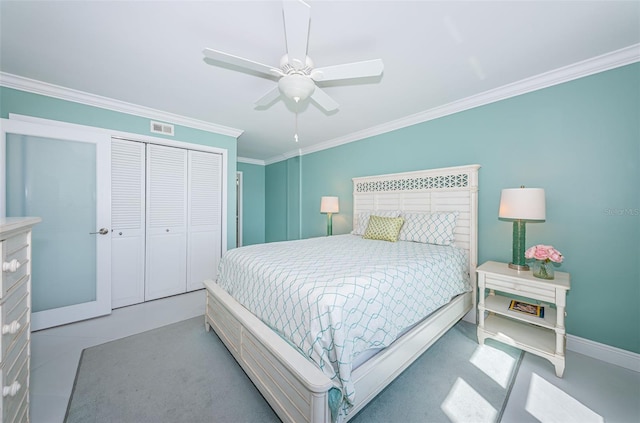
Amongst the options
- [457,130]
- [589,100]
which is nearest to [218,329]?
[457,130]

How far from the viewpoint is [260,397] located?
1.67 m

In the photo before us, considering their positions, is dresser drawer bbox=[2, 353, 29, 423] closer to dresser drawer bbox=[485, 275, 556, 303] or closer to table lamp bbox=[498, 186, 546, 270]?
dresser drawer bbox=[485, 275, 556, 303]

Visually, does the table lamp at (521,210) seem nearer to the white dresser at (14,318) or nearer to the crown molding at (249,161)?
the white dresser at (14,318)

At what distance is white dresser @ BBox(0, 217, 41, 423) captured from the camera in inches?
37.3

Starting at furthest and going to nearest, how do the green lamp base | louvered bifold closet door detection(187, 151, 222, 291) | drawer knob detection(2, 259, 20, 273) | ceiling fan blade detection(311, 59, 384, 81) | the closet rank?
louvered bifold closet door detection(187, 151, 222, 291), the closet, the green lamp base, ceiling fan blade detection(311, 59, 384, 81), drawer knob detection(2, 259, 20, 273)

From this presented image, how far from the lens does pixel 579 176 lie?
7.11 feet

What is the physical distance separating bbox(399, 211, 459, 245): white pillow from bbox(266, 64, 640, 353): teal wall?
0.38 meters

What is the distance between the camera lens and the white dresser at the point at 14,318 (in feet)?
3.11

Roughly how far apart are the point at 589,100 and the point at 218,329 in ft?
12.7

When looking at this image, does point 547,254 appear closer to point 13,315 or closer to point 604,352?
point 604,352

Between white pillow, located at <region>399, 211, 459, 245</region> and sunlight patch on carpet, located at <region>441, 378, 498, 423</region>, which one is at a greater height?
white pillow, located at <region>399, 211, 459, 245</region>

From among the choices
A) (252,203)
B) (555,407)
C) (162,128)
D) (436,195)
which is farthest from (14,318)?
(252,203)

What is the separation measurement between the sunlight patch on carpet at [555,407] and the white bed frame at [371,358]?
651mm

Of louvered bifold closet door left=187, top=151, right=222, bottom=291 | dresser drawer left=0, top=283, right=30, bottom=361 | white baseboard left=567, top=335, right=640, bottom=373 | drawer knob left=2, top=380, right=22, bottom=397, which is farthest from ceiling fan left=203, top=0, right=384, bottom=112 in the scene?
white baseboard left=567, top=335, right=640, bottom=373
